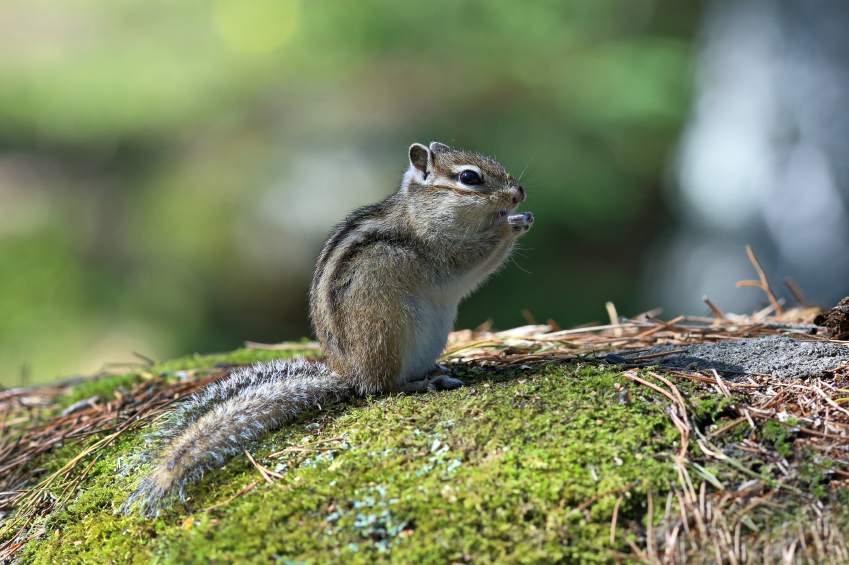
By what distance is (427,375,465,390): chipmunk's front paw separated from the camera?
2422 millimetres

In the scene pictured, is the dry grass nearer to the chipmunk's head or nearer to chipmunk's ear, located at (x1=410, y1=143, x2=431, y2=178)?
the chipmunk's head

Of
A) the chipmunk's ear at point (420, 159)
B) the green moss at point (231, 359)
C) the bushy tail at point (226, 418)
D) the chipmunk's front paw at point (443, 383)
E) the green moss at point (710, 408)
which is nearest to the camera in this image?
the green moss at point (710, 408)

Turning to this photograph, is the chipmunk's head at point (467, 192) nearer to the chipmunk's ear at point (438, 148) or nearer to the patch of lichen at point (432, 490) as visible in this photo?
the chipmunk's ear at point (438, 148)

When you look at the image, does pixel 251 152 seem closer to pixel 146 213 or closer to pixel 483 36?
pixel 146 213

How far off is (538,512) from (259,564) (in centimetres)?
73

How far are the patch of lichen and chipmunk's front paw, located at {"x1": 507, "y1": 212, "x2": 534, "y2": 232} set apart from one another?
697 millimetres

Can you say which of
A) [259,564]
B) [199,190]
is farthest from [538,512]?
[199,190]

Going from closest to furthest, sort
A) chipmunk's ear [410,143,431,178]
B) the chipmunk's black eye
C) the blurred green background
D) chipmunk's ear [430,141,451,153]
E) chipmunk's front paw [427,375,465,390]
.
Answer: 1. chipmunk's front paw [427,375,465,390]
2. the chipmunk's black eye
3. chipmunk's ear [410,143,431,178]
4. chipmunk's ear [430,141,451,153]
5. the blurred green background

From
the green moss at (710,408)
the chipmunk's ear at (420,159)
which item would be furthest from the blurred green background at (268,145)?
the green moss at (710,408)

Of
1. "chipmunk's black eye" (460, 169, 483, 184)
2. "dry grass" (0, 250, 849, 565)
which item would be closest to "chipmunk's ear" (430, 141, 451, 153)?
"chipmunk's black eye" (460, 169, 483, 184)

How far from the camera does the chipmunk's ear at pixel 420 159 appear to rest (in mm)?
2934

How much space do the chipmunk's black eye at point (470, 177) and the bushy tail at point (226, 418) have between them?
102 centimetres

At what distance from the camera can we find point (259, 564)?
160cm

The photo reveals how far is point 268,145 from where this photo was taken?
25.4 feet
